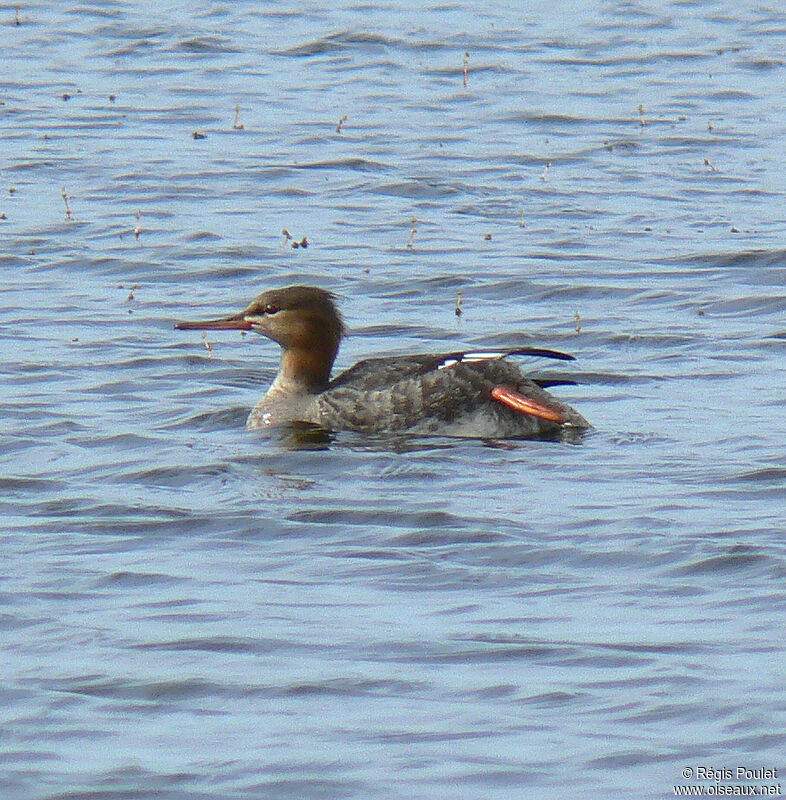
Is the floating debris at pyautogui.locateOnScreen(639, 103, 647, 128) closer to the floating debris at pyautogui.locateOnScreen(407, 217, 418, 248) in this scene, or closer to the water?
the water

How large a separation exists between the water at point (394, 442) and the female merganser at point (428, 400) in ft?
0.87

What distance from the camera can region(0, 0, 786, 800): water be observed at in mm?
6363

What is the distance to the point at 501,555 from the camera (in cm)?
821

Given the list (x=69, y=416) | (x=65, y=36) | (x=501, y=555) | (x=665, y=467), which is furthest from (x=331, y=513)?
(x=65, y=36)

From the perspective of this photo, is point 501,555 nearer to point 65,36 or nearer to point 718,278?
point 718,278

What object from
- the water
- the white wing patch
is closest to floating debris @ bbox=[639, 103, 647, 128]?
the water

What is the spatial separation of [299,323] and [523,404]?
1655 millimetres

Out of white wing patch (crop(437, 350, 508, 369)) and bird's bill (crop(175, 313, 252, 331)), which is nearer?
white wing patch (crop(437, 350, 508, 369))

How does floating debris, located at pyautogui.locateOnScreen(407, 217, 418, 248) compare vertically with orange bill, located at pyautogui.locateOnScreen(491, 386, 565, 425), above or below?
above

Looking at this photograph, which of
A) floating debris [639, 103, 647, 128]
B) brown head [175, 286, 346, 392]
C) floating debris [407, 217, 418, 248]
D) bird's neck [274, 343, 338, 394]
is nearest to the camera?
bird's neck [274, 343, 338, 394]

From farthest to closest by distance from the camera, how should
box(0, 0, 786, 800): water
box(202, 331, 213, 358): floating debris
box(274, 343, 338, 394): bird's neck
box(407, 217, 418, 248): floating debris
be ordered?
1. box(407, 217, 418, 248): floating debris
2. box(202, 331, 213, 358): floating debris
3. box(274, 343, 338, 394): bird's neck
4. box(0, 0, 786, 800): water

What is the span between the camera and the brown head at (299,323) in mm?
11758

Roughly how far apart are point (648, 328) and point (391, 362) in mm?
2613

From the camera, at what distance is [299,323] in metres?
11.8
